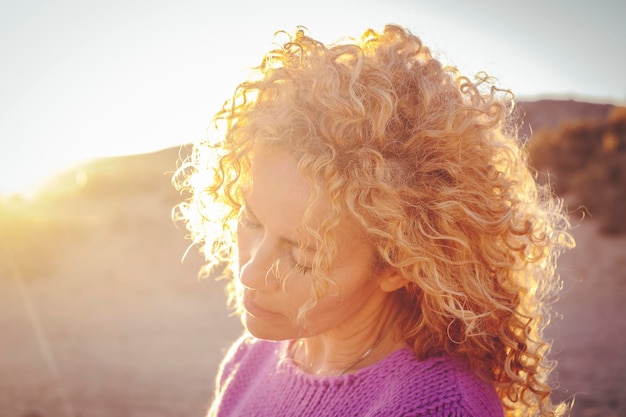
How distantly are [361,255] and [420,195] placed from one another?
217 mm

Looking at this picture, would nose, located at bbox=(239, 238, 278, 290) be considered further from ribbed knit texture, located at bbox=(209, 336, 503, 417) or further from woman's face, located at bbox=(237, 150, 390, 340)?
ribbed knit texture, located at bbox=(209, 336, 503, 417)

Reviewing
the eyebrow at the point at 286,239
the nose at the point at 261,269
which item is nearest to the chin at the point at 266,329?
the nose at the point at 261,269

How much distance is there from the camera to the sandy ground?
4.64 meters

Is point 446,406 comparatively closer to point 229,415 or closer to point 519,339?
point 519,339

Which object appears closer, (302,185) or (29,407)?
(302,185)

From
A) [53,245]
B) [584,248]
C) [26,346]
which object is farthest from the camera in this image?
[53,245]

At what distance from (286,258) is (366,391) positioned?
0.42 metres

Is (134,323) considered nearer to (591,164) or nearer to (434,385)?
(434,385)

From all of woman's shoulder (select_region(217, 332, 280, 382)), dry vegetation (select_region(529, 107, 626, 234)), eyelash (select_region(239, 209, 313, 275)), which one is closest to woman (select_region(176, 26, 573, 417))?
eyelash (select_region(239, 209, 313, 275))

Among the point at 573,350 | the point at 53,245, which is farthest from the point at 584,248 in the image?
the point at 53,245

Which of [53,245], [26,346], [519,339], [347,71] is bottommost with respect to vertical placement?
[519,339]

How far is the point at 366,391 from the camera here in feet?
4.31

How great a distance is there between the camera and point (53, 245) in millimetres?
9703

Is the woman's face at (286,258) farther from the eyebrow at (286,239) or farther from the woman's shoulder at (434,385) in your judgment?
the woman's shoulder at (434,385)
